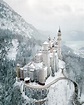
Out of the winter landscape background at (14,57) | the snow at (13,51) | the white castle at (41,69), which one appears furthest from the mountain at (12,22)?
the white castle at (41,69)

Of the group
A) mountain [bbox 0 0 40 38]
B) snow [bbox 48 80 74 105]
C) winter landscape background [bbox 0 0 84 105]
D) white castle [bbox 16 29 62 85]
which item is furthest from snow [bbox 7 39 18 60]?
snow [bbox 48 80 74 105]

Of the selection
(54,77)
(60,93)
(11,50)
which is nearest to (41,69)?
(54,77)

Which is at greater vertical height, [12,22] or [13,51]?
[12,22]

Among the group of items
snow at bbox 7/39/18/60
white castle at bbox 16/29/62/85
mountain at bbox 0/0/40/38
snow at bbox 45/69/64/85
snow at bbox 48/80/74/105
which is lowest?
snow at bbox 48/80/74/105

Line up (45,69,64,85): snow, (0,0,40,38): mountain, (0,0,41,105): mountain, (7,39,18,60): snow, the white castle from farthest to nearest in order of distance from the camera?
(0,0,40,38): mountain
(7,39,18,60): snow
(0,0,41,105): mountain
(45,69,64,85): snow
the white castle

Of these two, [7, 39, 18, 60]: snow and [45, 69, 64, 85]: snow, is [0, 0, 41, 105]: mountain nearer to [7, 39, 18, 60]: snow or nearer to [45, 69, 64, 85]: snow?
[7, 39, 18, 60]: snow

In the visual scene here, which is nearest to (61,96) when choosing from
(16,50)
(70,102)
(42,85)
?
(70,102)

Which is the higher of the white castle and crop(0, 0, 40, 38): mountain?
crop(0, 0, 40, 38): mountain

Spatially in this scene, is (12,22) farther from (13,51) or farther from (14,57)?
(14,57)

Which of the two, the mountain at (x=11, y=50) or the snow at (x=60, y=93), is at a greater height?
the mountain at (x=11, y=50)

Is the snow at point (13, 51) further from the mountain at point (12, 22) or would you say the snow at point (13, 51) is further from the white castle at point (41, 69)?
the white castle at point (41, 69)

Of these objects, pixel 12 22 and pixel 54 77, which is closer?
pixel 54 77
